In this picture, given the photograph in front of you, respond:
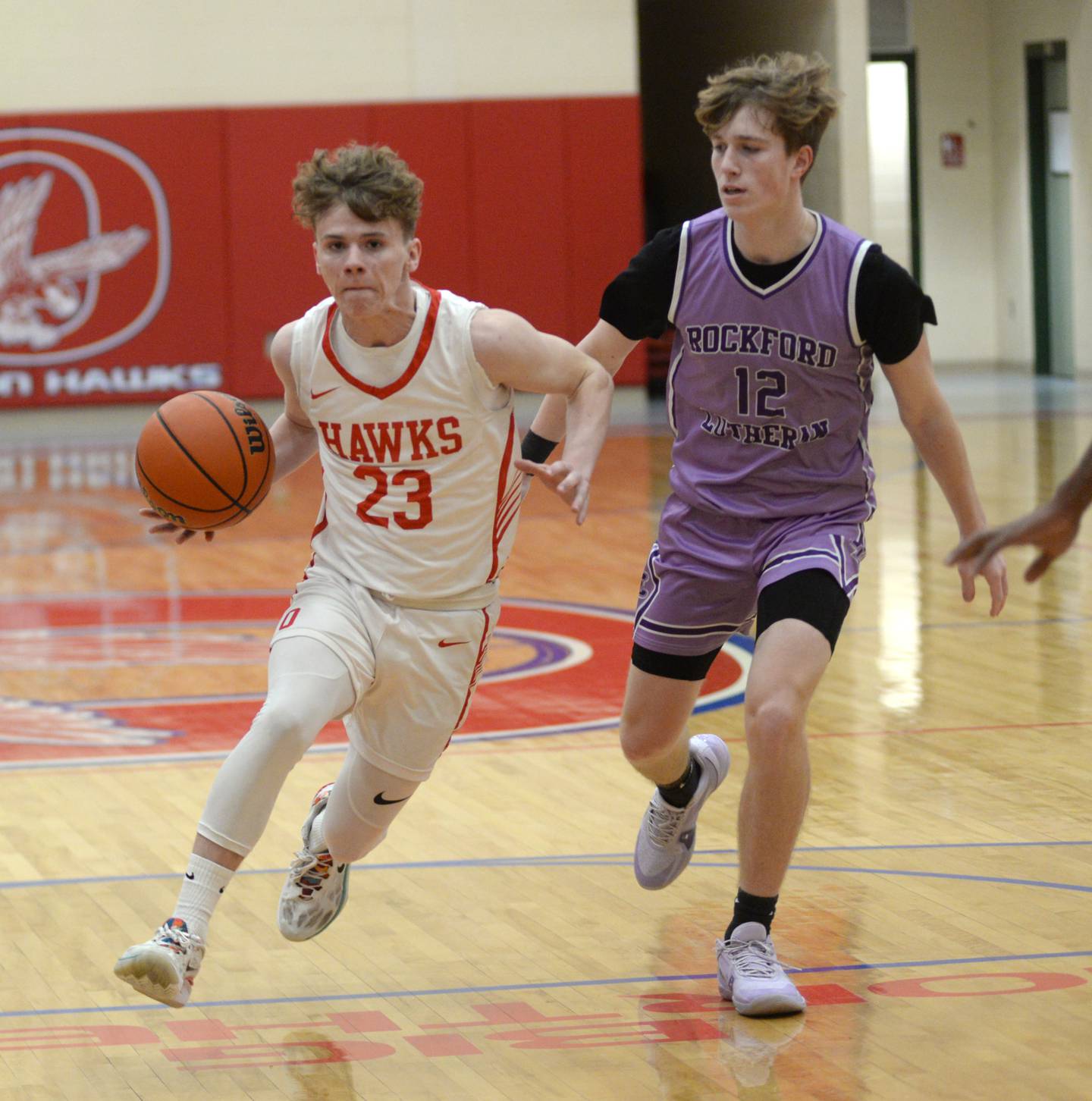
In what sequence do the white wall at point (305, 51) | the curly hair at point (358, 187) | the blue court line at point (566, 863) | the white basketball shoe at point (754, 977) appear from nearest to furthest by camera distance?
the white basketball shoe at point (754, 977)
the curly hair at point (358, 187)
the blue court line at point (566, 863)
the white wall at point (305, 51)

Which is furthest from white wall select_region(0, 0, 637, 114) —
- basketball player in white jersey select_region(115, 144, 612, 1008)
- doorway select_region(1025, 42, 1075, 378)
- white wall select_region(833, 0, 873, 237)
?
basketball player in white jersey select_region(115, 144, 612, 1008)

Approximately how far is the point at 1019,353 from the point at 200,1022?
19411 mm

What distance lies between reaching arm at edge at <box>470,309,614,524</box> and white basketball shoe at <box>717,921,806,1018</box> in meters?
1.01

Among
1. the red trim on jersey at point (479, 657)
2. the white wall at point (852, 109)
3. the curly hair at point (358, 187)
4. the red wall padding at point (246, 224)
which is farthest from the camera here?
the white wall at point (852, 109)

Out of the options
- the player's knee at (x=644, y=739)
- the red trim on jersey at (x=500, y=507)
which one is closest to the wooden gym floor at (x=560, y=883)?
the player's knee at (x=644, y=739)

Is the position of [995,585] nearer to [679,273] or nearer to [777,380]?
[777,380]

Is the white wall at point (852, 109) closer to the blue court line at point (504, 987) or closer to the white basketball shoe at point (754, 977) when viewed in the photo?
the blue court line at point (504, 987)

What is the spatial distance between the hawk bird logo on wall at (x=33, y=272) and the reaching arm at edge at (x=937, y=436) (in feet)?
46.5

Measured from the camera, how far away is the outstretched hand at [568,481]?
3587mm

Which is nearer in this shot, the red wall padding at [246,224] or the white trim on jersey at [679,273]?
the white trim on jersey at [679,273]

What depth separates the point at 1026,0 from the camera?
67.2 ft

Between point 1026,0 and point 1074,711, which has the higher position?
point 1026,0

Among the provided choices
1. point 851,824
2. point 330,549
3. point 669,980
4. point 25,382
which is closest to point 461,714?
point 330,549

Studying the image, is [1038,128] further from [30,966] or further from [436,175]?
[30,966]
